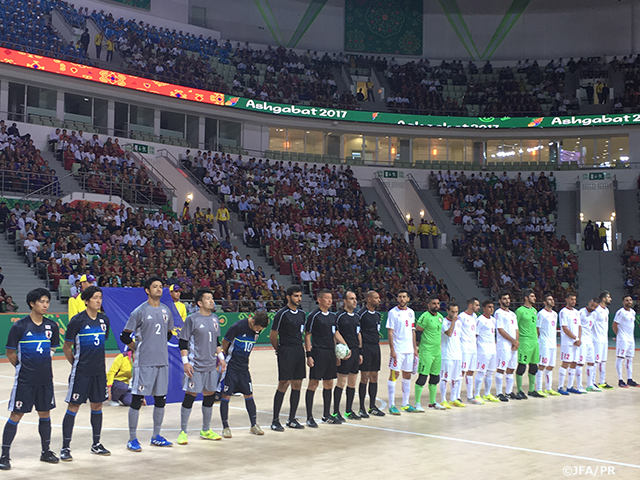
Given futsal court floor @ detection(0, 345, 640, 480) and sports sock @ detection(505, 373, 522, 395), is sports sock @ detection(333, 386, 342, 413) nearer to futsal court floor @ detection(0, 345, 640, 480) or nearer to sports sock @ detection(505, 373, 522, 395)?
futsal court floor @ detection(0, 345, 640, 480)

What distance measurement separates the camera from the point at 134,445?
31.4 ft

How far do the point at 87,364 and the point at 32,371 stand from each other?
2.37 ft

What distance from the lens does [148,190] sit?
3400 centimetres

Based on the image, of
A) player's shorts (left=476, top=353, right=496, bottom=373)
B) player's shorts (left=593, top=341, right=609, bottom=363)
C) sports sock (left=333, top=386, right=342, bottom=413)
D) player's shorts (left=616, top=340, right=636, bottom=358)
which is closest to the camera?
sports sock (left=333, top=386, right=342, bottom=413)

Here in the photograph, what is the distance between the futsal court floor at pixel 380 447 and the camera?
28.0 ft

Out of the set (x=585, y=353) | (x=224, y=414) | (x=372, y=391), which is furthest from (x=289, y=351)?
(x=585, y=353)

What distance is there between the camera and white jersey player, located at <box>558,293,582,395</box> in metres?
16.2

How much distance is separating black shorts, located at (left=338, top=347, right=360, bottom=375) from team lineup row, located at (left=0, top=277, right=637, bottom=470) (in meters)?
0.02

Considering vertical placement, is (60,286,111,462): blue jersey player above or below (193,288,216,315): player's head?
below

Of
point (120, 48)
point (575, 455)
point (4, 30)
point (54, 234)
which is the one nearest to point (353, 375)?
point (575, 455)

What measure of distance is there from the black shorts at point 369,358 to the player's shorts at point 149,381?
159 inches

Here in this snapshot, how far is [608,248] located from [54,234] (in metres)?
32.1

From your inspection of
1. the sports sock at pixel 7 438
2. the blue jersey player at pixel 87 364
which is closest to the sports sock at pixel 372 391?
the blue jersey player at pixel 87 364

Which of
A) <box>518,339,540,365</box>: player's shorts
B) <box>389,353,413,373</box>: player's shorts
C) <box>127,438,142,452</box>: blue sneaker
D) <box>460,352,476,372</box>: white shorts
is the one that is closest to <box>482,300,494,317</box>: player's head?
<box>460,352,476,372</box>: white shorts
